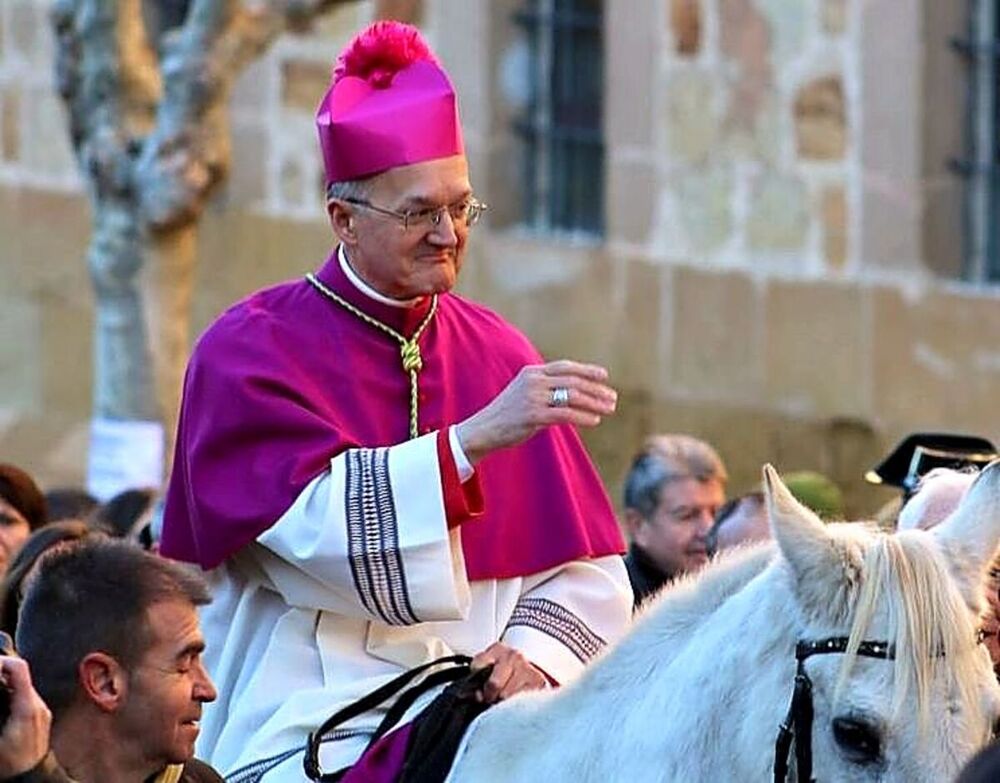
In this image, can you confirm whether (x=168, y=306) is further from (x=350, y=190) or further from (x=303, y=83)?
(x=350, y=190)

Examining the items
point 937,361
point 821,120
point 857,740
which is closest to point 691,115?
point 821,120

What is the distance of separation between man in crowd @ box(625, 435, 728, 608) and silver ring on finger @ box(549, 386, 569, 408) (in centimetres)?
366

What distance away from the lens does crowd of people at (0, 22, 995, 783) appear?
227 inches

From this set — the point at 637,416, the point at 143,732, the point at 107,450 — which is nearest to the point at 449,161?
the point at 143,732

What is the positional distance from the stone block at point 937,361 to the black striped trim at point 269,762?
25.0 feet

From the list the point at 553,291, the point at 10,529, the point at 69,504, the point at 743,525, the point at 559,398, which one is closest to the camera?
the point at 559,398

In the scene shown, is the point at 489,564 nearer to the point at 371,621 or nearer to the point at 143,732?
the point at 371,621

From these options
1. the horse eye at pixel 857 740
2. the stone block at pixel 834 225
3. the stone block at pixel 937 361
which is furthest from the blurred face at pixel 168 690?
the stone block at pixel 834 225

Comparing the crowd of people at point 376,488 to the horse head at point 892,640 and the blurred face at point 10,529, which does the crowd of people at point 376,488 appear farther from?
the blurred face at point 10,529

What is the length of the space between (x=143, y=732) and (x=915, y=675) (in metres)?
1.23

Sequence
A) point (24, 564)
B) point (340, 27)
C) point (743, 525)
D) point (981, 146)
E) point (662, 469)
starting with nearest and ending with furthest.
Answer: point (24, 564)
point (743, 525)
point (662, 469)
point (981, 146)
point (340, 27)

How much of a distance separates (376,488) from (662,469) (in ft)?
13.2

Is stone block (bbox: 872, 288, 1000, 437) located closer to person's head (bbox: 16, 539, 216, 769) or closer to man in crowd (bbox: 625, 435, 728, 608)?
man in crowd (bbox: 625, 435, 728, 608)

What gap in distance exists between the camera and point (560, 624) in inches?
241
